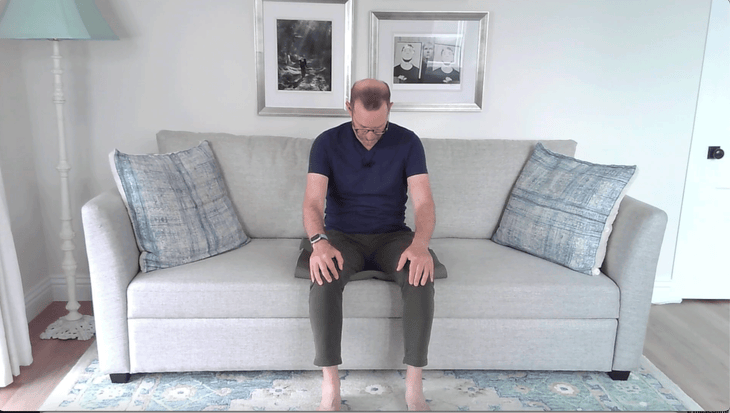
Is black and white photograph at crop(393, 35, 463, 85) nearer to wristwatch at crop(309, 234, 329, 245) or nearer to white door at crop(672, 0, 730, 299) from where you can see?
wristwatch at crop(309, 234, 329, 245)

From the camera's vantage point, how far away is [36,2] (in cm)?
214

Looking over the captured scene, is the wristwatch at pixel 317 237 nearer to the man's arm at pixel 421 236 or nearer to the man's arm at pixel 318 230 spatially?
the man's arm at pixel 318 230

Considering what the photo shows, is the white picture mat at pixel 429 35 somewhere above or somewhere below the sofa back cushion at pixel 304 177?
above

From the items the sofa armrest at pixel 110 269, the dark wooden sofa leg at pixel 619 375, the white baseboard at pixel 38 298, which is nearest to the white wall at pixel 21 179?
the white baseboard at pixel 38 298

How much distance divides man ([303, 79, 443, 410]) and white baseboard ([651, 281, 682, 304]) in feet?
5.51

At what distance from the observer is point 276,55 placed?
9.02 feet

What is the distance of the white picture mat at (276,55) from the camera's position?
8.87ft

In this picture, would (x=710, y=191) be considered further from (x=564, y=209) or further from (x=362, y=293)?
(x=362, y=293)

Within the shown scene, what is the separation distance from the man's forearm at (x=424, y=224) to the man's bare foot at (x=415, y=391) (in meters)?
0.45

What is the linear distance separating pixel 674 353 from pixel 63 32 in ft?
9.71

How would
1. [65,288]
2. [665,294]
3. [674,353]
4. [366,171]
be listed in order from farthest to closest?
[665,294] → [65,288] → [674,353] → [366,171]

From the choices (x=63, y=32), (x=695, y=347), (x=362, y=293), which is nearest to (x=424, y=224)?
(x=362, y=293)

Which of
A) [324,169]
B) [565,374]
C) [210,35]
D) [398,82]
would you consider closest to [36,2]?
[210,35]

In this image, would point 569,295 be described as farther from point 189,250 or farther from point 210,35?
point 210,35
